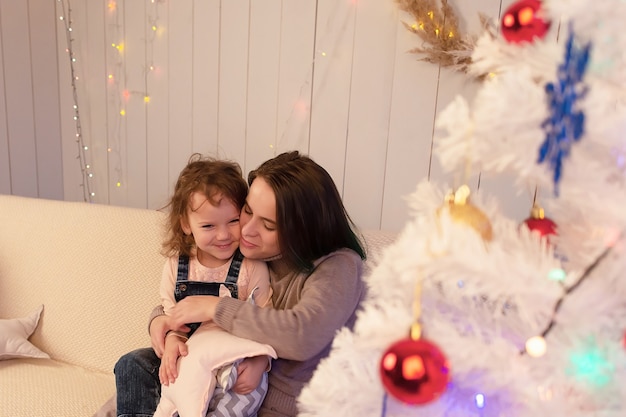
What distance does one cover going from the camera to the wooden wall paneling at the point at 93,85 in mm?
2605

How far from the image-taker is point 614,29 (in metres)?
0.46

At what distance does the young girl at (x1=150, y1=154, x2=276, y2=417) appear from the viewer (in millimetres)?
1093

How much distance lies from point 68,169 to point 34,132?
Answer: 267mm

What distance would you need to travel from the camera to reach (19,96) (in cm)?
272

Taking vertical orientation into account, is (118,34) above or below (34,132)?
above

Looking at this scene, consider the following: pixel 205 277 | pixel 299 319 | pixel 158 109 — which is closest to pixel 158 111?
pixel 158 109

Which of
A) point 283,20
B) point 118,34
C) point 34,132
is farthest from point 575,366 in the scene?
point 34,132

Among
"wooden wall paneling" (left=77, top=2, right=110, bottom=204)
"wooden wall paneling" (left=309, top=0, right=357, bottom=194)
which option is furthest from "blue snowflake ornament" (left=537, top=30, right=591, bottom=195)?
"wooden wall paneling" (left=77, top=2, right=110, bottom=204)

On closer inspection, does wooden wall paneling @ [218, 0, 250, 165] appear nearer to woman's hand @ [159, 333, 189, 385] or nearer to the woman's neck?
the woman's neck

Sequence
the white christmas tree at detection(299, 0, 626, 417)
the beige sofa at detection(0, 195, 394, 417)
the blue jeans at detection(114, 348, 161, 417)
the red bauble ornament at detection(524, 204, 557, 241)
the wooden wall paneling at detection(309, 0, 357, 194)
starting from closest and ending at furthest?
the white christmas tree at detection(299, 0, 626, 417)
the red bauble ornament at detection(524, 204, 557, 241)
the blue jeans at detection(114, 348, 161, 417)
the beige sofa at detection(0, 195, 394, 417)
the wooden wall paneling at detection(309, 0, 357, 194)

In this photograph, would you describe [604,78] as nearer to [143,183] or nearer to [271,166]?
[271,166]

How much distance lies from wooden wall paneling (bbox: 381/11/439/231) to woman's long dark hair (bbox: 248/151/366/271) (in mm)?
668

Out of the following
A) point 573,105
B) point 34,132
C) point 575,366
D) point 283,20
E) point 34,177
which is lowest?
point 34,177

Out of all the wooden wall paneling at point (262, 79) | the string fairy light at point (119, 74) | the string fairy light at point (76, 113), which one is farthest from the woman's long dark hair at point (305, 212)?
the string fairy light at point (76, 113)
